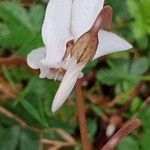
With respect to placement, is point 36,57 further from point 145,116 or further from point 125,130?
point 145,116

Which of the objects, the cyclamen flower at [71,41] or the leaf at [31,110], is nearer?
the cyclamen flower at [71,41]

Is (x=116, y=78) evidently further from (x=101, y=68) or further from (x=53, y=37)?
(x=53, y=37)

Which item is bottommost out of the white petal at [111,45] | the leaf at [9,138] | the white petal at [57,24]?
the leaf at [9,138]

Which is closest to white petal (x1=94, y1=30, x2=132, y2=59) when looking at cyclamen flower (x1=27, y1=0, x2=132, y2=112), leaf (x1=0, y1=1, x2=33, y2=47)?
cyclamen flower (x1=27, y1=0, x2=132, y2=112)

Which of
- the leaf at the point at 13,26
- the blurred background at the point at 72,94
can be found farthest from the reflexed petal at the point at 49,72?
the leaf at the point at 13,26

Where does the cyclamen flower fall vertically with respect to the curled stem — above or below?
above

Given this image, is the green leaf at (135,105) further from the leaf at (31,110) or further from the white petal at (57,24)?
the white petal at (57,24)

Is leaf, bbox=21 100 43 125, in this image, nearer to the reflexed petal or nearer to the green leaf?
the green leaf

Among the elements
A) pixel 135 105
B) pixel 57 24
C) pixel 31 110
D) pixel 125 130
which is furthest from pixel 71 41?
pixel 135 105
